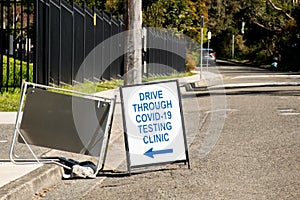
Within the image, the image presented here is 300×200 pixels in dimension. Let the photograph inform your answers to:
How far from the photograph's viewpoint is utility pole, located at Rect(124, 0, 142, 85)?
49.5 ft

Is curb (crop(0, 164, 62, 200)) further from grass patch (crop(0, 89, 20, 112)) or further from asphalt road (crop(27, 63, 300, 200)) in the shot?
grass patch (crop(0, 89, 20, 112))

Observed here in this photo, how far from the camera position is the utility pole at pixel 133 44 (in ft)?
49.5

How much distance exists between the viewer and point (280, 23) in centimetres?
8594

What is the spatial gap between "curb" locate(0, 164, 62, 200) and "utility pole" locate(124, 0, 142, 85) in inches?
212

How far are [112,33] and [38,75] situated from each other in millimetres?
11938

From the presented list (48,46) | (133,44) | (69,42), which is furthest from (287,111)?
(69,42)

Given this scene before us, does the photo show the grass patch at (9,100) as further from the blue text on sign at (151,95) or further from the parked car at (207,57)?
the parked car at (207,57)

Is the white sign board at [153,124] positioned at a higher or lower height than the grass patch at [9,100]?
higher

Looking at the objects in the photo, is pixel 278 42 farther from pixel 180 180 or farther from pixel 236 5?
pixel 180 180

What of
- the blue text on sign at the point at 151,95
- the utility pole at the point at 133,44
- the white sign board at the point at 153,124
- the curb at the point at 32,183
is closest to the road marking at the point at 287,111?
the utility pole at the point at 133,44

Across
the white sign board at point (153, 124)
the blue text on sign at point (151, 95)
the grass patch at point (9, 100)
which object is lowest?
the grass patch at point (9, 100)

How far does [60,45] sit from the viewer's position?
22734mm

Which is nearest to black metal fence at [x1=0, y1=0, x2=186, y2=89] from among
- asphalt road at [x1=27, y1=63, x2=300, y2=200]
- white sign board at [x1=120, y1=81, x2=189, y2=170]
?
asphalt road at [x1=27, y1=63, x2=300, y2=200]

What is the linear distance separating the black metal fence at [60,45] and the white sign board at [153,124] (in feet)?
32.8
